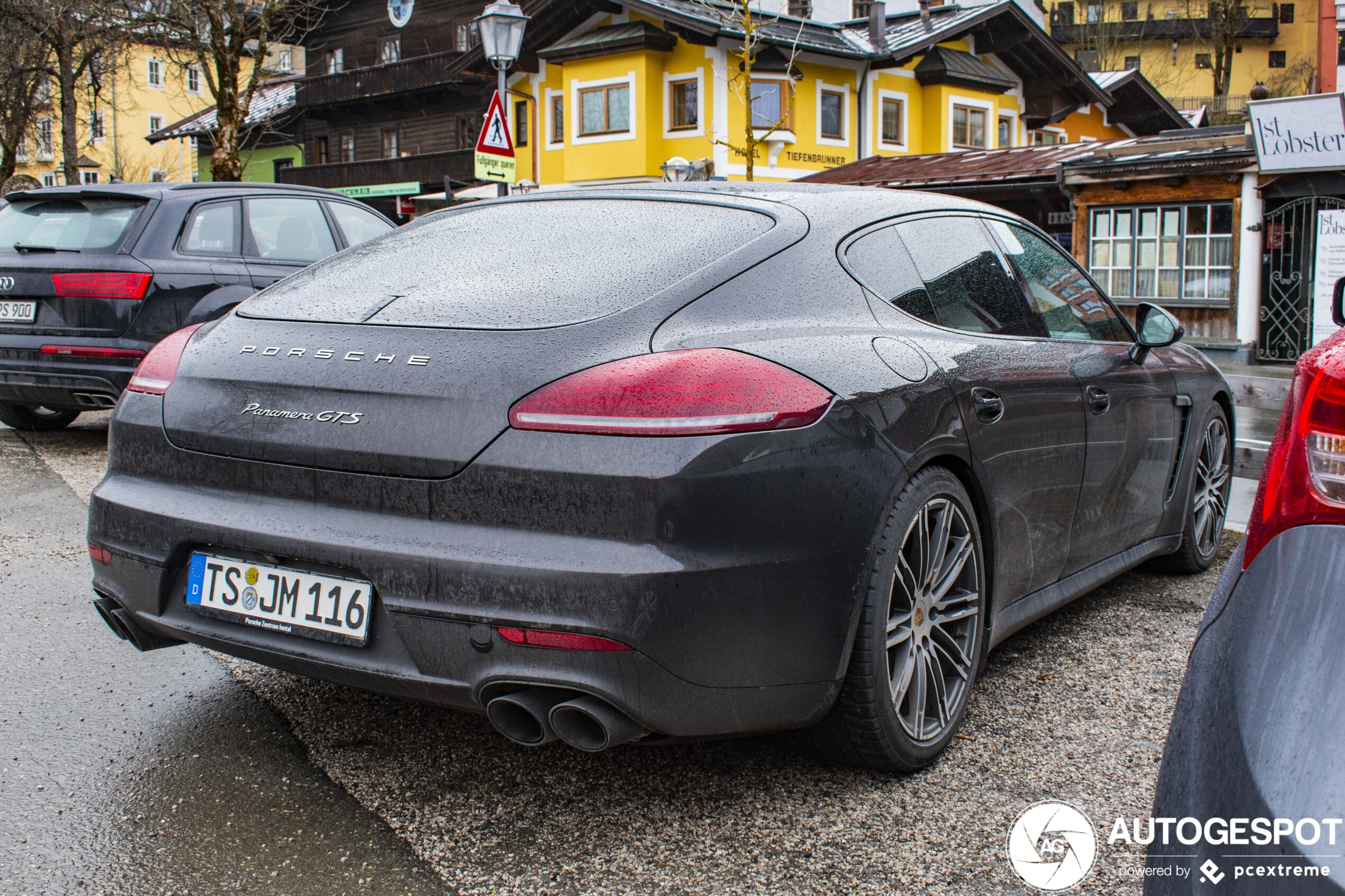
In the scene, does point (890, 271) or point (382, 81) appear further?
point (382, 81)

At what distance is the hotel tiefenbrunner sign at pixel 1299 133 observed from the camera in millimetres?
17031

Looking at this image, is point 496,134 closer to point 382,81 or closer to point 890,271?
point 890,271

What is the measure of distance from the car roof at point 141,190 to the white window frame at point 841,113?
27605mm

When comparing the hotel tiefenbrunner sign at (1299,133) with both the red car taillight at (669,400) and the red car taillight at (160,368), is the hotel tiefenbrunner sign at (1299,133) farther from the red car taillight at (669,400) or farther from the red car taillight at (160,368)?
the red car taillight at (160,368)

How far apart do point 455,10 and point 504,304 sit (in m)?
43.1

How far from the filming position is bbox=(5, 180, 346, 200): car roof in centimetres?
718

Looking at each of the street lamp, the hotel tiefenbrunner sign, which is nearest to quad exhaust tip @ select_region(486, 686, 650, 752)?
the street lamp

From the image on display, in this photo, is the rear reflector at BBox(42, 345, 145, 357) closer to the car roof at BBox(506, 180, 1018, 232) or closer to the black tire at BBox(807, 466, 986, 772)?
the car roof at BBox(506, 180, 1018, 232)

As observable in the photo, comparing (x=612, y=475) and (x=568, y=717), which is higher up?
(x=612, y=475)

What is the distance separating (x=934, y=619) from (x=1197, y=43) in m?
82.2

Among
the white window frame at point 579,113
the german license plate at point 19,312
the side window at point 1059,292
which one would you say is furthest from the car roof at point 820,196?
the white window frame at point 579,113

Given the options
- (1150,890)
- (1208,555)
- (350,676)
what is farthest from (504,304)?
(1208,555)

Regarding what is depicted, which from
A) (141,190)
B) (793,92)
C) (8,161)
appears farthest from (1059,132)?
(141,190)

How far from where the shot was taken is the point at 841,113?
3447cm
